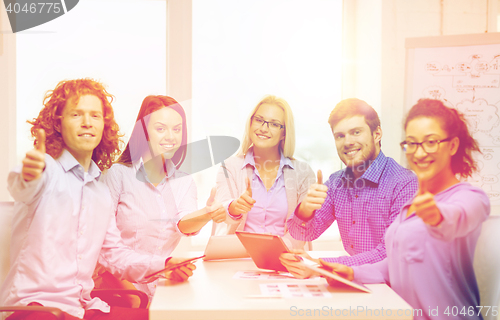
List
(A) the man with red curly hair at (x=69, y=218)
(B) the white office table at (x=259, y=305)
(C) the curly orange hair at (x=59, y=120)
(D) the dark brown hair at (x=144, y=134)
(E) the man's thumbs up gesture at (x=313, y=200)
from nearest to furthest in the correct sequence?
(B) the white office table at (x=259, y=305)
(A) the man with red curly hair at (x=69, y=218)
(C) the curly orange hair at (x=59, y=120)
(E) the man's thumbs up gesture at (x=313, y=200)
(D) the dark brown hair at (x=144, y=134)

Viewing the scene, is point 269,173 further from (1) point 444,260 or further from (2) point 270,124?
(1) point 444,260

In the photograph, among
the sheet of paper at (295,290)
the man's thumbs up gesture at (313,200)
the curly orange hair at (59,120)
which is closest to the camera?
the sheet of paper at (295,290)

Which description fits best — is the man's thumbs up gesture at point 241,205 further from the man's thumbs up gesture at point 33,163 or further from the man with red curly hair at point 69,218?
the man's thumbs up gesture at point 33,163

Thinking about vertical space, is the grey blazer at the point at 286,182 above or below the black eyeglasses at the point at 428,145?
below

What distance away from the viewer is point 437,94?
1.95m

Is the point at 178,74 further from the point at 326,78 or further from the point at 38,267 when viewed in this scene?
the point at 38,267

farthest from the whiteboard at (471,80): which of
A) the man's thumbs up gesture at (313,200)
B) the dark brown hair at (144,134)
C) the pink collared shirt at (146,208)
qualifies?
the pink collared shirt at (146,208)

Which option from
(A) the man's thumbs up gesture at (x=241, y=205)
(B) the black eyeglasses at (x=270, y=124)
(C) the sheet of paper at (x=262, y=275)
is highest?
(B) the black eyeglasses at (x=270, y=124)

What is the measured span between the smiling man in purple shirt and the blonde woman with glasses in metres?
0.14

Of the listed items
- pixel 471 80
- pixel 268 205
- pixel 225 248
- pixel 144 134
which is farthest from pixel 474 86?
pixel 144 134

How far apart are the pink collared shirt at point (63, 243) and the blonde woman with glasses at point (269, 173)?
57cm

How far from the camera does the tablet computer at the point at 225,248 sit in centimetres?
184

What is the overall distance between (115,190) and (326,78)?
128cm

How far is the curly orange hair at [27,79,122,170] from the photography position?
5.50 feet
